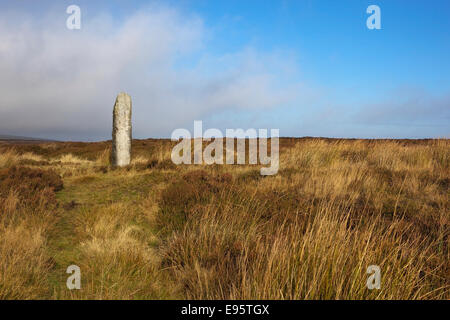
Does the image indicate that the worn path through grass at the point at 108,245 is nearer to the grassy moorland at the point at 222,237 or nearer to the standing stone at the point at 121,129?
the grassy moorland at the point at 222,237

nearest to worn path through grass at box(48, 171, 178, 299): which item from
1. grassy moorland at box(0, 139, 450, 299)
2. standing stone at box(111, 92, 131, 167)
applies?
grassy moorland at box(0, 139, 450, 299)

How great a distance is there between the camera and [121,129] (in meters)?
9.24

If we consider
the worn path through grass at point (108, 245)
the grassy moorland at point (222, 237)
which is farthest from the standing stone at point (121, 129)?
the worn path through grass at point (108, 245)

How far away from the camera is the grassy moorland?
2.28 m

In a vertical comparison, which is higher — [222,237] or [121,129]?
[121,129]

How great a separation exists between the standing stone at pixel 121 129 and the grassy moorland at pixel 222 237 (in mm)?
1287

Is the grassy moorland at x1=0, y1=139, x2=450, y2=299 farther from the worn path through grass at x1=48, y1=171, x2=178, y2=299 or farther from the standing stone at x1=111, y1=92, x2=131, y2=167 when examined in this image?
the standing stone at x1=111, y1=92, x2=131, y2=167

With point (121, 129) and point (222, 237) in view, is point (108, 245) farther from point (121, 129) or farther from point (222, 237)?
point (121, 129)

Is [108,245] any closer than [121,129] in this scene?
Yes

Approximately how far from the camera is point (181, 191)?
5438mm

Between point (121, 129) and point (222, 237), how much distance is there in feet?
24.2

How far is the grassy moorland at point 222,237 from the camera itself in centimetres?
228

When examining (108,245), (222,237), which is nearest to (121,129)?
(108,245)
